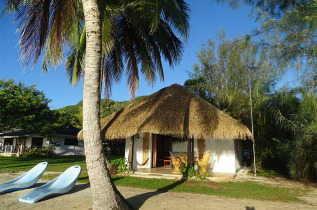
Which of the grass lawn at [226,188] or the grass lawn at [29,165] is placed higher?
the grass lawn at [226,188]

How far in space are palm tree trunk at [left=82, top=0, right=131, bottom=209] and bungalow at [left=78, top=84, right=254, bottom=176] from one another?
4869 millimetres

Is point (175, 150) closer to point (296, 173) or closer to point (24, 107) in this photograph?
point (296, 173)

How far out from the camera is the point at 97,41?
192 inches

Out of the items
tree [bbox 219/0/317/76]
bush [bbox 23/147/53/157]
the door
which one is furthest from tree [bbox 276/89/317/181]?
Answer: bush [bbox 23/147/53/157]

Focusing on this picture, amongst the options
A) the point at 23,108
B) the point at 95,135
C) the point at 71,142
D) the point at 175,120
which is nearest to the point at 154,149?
the point at 175,120

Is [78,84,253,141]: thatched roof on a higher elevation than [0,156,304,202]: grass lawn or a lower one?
higher

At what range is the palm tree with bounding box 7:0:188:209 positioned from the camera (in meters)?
4.48

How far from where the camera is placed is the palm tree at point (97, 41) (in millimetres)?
4480

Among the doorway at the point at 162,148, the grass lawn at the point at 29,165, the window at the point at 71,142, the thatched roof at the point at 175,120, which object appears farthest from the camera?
the window at the point at 71,142

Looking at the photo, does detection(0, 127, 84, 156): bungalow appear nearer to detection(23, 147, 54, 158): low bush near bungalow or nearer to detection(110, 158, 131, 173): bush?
detection(23, 147, 54, 158): low bush near bungalow

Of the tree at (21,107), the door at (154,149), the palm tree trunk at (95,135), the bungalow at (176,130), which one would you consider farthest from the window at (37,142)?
the palm tree trunk at (95,135)

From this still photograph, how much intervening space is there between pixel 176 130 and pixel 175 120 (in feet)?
2.32

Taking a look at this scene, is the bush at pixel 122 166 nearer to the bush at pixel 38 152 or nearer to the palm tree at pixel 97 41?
the palm tree at pixel 97 41

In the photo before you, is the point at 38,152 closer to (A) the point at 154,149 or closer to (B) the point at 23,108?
(B) the point at 23,108
